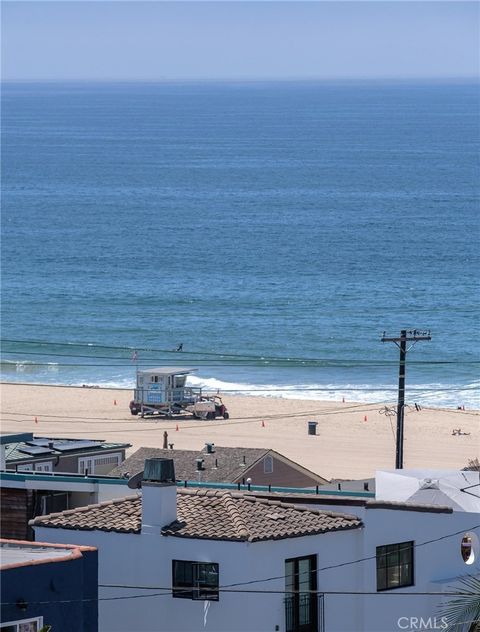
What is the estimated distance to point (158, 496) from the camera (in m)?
20.9

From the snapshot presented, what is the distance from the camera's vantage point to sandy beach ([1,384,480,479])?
5627 cm

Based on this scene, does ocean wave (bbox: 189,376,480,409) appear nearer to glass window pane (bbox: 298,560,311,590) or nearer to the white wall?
the white wall

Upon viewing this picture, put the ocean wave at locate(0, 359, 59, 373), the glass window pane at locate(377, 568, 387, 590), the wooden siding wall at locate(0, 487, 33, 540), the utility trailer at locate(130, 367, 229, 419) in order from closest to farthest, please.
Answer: the glass window pane at locate(377, 568, 387, 590) → the wooden siding wall at locate(0, 487, 33, 540) → the utility trailer at locate(130, 367, 229, 419) → the ocean wave at locate(0, 359, 59, 373)

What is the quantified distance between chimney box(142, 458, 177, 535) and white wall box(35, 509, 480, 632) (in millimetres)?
195

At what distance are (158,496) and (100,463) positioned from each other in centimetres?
1315

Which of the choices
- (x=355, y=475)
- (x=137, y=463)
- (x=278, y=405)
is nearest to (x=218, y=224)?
(x=278, y=405)

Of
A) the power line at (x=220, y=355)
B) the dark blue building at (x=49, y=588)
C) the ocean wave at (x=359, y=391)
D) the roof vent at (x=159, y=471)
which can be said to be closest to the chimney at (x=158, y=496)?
the roof vent at (x=159, y=471)

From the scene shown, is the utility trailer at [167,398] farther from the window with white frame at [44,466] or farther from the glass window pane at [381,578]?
the glass window pane at [381,578]

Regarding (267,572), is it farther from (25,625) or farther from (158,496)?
(25,625)

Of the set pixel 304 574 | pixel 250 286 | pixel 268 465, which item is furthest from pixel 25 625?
pixel 250 286

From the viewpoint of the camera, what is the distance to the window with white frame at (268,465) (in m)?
34.7

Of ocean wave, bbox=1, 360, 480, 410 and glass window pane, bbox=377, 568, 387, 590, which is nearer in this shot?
glass window pane, bbox=377, 568, 387, 590

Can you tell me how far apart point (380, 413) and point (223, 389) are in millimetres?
9337

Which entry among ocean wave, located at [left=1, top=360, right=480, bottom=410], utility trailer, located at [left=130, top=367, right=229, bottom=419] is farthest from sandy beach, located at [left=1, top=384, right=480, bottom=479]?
ocean wave, located at [left=1, top=360, right=480, bottom=410]
